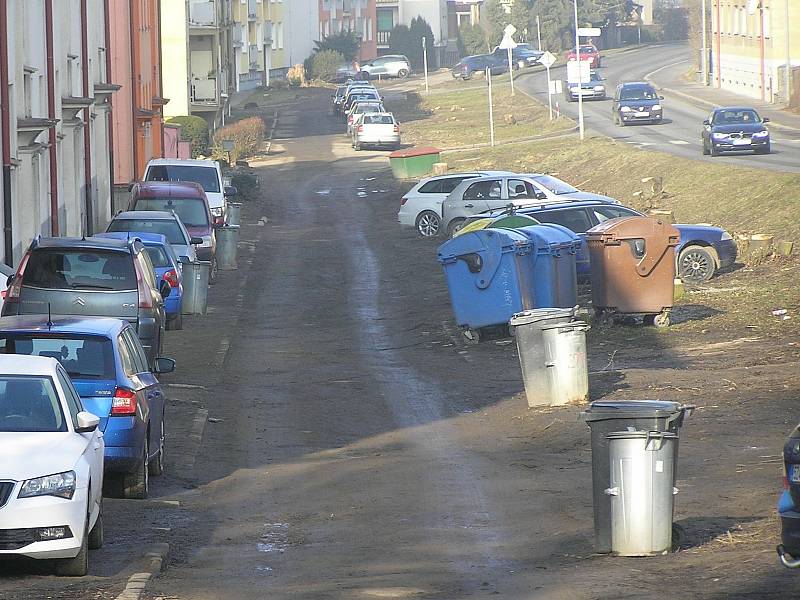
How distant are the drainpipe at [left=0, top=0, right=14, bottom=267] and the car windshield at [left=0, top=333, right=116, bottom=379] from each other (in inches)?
461

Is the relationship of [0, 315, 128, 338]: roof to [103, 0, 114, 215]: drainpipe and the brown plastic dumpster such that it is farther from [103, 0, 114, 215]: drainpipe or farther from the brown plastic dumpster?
[103, 0, 114, 215]: drainpipe

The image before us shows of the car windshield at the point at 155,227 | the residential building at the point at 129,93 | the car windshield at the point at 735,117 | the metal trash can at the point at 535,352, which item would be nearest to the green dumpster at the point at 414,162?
the residential building at the point at 129,93

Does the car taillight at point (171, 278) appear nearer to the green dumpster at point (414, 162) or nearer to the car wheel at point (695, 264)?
the car wheel at point (695, 264)

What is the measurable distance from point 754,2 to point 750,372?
54.4 metres

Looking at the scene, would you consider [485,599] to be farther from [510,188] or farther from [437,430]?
[510,188]

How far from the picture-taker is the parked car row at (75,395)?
8.57 m

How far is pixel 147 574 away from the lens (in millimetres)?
8820

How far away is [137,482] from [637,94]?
5051 cm

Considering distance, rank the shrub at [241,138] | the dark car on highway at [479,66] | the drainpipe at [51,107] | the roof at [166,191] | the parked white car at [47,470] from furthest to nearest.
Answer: the dark car on highway at [479,66] < the shrub at [241,138] < the roof at [166,191] < the drainpipe at [51,107] < the parked white car at [47,470]

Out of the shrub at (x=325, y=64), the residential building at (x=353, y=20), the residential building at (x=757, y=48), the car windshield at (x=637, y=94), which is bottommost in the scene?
the car windshield at (x=637, y=94)

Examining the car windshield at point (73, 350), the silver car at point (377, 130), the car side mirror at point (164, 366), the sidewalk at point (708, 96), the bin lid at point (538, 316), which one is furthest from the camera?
the silver car at point (377, 130)

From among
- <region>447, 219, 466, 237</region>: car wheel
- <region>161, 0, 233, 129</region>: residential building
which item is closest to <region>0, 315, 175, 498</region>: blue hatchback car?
<region>447, 219, 466, 237</region>: car wheel

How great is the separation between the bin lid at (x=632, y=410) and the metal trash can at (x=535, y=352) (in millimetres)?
6613

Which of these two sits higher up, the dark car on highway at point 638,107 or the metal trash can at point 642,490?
the dark car on highway at point 638,107
